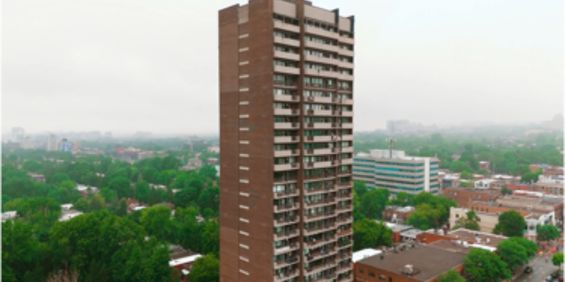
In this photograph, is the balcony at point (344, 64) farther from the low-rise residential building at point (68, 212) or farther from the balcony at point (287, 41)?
the low-rise residential building at point (68, 212)

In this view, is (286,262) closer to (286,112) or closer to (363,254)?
(286,112)

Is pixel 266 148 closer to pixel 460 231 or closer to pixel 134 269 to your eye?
pixel 134 269

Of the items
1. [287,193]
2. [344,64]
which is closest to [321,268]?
[287,193]

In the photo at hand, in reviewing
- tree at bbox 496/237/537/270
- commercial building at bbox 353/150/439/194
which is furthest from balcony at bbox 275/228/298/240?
commercial building at bbox 353/150/439/194

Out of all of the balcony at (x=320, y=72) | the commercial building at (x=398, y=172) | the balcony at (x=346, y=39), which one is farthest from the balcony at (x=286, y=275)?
the commercial building at (x=398, y=172)

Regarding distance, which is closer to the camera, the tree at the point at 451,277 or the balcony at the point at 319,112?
the balcony at the point at 319,112

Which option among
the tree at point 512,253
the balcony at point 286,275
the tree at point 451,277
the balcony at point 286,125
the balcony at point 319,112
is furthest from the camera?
the tree at point 512,253
